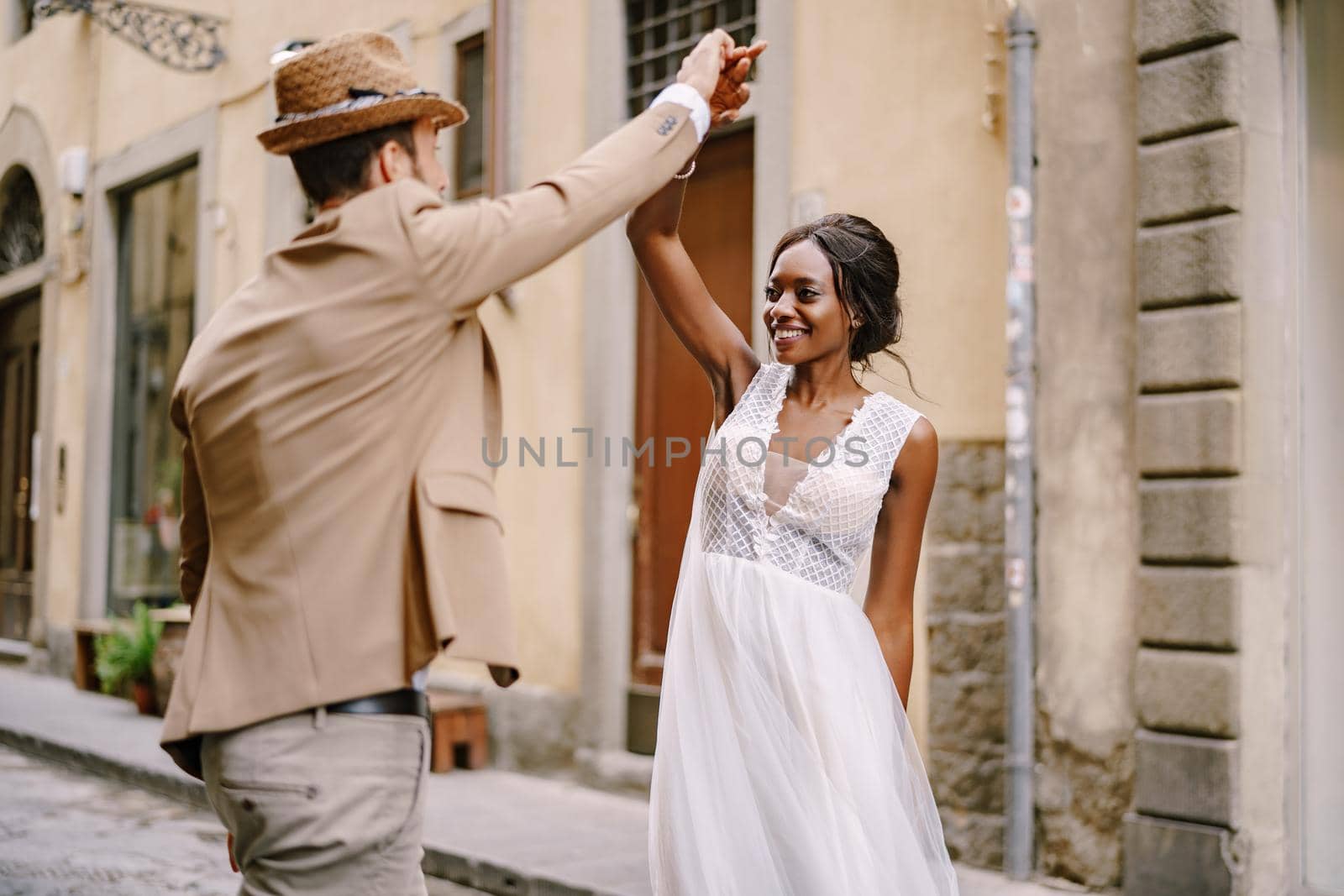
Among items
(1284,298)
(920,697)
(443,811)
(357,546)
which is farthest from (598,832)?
(357,546)

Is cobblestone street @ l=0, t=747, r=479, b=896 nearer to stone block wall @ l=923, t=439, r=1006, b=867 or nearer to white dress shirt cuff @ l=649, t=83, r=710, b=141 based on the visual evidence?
stone block wall @ l=923, t=439, r=1006, b=867

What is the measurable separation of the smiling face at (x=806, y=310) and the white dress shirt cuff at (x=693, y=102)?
2.93 feet

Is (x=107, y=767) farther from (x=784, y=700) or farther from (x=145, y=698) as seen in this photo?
(x=784, y=700)

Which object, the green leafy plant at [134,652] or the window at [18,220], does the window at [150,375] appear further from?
the window at [18,220]

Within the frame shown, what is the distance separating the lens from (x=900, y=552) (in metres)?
3.06

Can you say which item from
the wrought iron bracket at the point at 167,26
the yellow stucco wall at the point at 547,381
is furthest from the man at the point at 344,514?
the wrought iron bracket at the point at 167,26

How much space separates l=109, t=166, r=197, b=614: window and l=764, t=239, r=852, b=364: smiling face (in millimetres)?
9783

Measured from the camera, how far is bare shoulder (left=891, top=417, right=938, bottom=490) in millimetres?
3074

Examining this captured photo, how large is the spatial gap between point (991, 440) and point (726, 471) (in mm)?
2931

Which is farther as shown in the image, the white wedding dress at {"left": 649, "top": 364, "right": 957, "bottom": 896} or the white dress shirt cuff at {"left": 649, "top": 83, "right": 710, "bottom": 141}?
the white wedding dress at {"left": 649, "top": 364, "right": 957, "bottom": 896}

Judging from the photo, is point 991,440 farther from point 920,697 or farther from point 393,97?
point 393,97

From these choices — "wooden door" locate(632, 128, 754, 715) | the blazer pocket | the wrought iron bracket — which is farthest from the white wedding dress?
the wrought iron bracket

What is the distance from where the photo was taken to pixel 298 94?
6.54 ft

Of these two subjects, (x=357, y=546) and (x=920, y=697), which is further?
(x=920, y=697)
